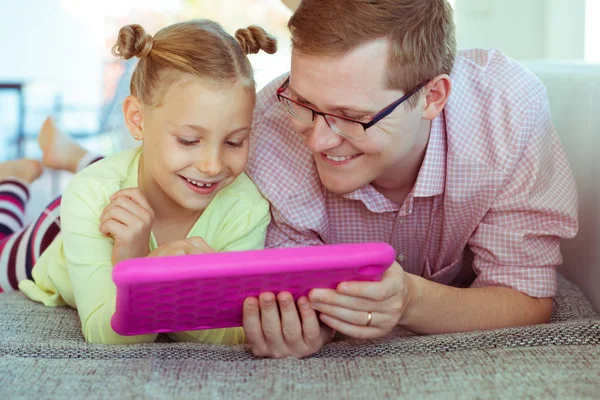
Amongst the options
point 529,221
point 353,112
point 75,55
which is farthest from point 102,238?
point 75,55

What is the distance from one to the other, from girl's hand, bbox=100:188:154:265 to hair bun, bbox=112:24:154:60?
273mm

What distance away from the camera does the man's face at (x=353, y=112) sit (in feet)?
4.41

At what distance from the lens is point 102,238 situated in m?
1.41

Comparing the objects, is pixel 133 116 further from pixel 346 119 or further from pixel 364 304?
pixel 364 304

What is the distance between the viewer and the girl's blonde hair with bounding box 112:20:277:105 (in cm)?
139

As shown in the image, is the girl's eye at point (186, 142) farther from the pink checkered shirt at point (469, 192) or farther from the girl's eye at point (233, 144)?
the pink checkered shirt at point (469, 192)

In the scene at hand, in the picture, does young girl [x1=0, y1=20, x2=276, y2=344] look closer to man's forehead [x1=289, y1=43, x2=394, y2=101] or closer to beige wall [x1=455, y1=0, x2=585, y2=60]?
man's forehead [x1=289, y1=43, x2=394, y2=101]

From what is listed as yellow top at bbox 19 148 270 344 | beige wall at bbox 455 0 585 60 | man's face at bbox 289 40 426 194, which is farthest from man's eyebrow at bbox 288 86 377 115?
beige wall at bbox 455 0 585 60

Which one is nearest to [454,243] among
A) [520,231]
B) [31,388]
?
[520,231]

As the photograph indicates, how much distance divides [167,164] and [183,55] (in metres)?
0.21

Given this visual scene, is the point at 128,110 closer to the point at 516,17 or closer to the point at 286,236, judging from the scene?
the point at 286,236

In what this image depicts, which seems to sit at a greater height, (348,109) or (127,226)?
(348,109)

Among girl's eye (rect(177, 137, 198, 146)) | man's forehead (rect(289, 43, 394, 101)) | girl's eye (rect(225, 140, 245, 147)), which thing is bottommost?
girl's eye (rect(225, 140, 245, 147))

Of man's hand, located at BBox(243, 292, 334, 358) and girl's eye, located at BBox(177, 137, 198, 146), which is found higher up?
girl's eye, located at BBox(177, 137, 198, 146)
